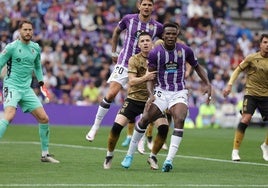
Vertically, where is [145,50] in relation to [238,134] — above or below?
above

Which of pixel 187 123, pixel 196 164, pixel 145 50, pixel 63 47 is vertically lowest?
pixel 187 123

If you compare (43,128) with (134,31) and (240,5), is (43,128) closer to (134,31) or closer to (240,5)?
(134,31)

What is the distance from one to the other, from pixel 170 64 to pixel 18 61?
112 inches

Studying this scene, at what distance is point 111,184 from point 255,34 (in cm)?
2758

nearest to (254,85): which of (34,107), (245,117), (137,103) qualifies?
(245,117)

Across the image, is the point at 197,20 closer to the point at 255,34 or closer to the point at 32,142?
the point at 255,34

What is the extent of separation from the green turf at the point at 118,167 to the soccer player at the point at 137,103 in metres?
0.37

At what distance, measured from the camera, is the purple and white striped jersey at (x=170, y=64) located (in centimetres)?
1452

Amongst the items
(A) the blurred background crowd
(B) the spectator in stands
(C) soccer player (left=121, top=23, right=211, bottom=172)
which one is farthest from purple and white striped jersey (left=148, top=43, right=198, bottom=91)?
(B) the spectator in stands

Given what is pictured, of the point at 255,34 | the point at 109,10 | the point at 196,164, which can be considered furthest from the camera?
the point at 255,34

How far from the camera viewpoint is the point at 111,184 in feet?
41.2

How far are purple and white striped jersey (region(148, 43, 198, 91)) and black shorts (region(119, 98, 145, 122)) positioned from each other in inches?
39.1

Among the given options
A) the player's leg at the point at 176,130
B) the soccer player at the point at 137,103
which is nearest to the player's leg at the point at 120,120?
the soccer player at the point at 137,103

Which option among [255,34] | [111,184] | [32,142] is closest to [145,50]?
[111,184]
